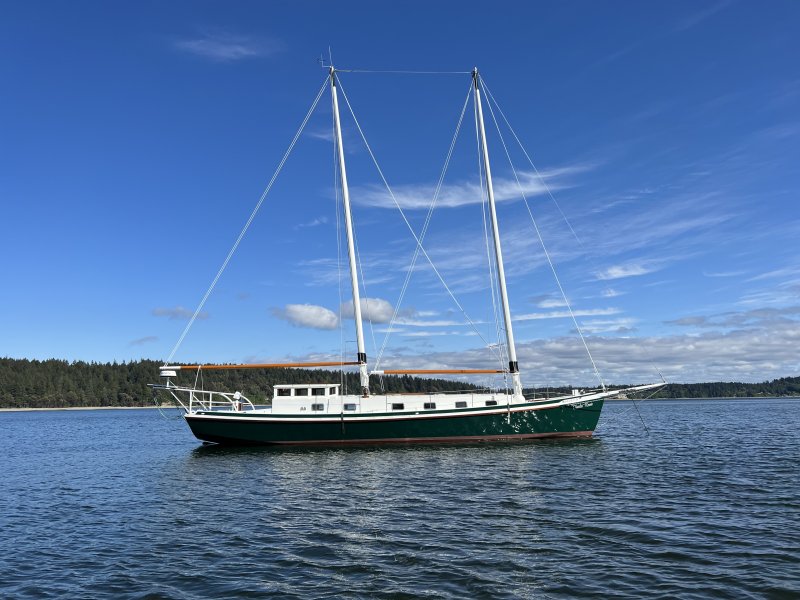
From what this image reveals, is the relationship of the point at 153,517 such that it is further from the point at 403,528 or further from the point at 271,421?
the point at 271,421

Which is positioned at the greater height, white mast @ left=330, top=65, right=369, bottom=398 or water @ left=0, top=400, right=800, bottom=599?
white mast @ left=330, top=65, right=369, bottom=398

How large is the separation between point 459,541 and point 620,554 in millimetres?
4376

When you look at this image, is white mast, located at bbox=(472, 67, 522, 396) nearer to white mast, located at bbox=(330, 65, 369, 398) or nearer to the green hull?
the green hull

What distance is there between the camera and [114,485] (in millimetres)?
29656

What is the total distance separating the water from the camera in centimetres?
1331

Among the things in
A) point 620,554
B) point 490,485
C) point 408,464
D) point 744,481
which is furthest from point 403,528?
point 744,481

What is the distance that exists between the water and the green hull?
607cm

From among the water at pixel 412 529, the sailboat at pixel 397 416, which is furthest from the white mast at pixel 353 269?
the water at pixel 412 529

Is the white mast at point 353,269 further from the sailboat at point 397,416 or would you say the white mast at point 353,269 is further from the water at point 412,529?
the water at point 412,529

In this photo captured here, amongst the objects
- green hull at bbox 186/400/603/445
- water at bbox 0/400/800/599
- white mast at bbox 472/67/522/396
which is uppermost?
white mast at bbox 472/67/522/396

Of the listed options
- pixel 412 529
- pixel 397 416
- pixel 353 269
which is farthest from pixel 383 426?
pixel 412 529

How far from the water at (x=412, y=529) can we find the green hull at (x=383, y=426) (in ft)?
19.9

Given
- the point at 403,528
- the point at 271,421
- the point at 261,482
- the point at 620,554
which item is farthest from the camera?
the point at 271,421

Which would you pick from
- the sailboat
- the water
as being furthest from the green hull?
the water
